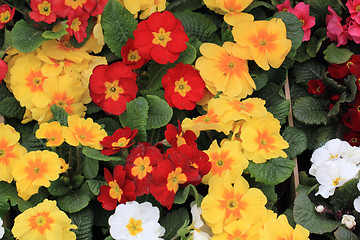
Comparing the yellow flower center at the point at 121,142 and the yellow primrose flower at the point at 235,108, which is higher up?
the yellow flower center at the point at 121,142

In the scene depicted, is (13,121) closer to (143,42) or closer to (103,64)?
(103,64)

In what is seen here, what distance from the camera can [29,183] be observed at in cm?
158

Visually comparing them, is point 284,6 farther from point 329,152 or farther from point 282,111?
point 329,152

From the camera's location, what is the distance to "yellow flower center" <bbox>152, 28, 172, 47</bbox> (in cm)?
186

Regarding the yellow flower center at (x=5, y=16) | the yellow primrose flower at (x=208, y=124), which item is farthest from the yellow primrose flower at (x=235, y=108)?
the yellow flower center at (x=5, y=16)

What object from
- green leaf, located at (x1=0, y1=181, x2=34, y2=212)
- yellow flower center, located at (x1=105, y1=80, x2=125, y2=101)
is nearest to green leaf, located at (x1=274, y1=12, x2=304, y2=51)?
yellow flower center, located at (x1=105, y1=80, x2=125, y2=101)

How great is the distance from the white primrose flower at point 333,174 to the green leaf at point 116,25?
0.87 meters

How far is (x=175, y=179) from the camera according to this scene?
1543 millimetres

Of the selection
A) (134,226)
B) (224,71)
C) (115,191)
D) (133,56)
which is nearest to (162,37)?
(133,56)

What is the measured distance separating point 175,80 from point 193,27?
28 centimetres

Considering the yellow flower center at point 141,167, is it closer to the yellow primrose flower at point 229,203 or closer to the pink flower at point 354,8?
the yellow primrose flower at point 229,203

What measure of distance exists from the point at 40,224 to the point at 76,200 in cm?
22

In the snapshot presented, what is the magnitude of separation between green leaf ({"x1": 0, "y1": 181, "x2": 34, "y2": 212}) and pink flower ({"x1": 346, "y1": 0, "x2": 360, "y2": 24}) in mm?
1389

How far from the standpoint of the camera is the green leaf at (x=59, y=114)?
1.77 meters
